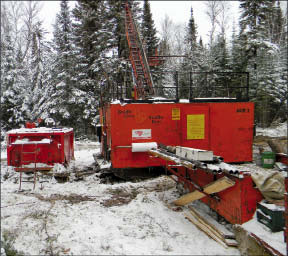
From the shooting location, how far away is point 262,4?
2798 cm

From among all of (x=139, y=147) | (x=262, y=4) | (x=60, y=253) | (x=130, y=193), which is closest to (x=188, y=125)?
(x=139, y=147)

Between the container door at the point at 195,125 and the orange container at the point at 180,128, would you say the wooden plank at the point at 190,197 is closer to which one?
the orange container at the point at 180,128

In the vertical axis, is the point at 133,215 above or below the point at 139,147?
below

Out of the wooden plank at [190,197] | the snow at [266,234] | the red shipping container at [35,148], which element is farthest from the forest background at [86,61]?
the snow at [266,234]

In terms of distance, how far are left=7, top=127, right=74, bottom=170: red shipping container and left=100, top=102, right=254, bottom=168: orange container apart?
2.13 meters

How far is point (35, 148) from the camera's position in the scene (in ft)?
30.0

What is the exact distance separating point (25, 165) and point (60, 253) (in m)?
5.44

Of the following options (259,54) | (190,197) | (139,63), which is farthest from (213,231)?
(259,54)

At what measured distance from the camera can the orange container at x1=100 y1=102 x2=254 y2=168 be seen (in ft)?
26.7

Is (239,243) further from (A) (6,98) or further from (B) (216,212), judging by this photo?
(A) (6,98)

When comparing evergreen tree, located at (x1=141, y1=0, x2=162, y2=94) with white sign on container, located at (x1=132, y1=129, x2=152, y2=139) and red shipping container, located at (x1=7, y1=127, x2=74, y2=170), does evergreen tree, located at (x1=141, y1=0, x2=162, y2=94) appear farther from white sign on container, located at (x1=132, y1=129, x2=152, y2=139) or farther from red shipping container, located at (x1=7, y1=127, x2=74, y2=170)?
white sign on container, located at (x1=132, y1=129, x2=152, y2=139)

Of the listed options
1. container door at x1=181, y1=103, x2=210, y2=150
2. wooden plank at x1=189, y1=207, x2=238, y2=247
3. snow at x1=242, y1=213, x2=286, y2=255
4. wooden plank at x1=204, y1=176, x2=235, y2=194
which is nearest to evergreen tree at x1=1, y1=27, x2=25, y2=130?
container door at x1=181, y1=103, x2=210, y2=150

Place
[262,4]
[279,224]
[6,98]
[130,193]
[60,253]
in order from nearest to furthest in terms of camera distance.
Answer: [279,224]
[60,253]
[130,193]
[6,98]
[262,4]

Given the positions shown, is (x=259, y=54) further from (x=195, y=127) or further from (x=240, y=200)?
(x=240, y=200)
